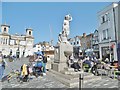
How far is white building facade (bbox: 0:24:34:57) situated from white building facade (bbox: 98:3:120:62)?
A: 3962cm

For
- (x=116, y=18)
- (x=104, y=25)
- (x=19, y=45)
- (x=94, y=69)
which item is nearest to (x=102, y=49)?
(x=104, y=25)

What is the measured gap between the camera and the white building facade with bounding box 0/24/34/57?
206ft

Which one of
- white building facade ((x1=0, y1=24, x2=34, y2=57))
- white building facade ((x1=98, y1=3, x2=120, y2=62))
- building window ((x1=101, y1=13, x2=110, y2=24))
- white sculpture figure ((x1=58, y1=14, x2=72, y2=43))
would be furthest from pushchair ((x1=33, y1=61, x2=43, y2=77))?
white building facade ((x1=0, y1=24, x2=34, y2=57))

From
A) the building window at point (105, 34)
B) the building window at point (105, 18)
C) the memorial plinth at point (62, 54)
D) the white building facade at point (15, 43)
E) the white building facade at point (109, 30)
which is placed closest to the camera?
the memorial plinth at point (62, 54)

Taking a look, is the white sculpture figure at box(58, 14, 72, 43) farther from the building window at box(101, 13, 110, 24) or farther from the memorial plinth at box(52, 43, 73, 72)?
the building window at box(101, 13, 110, 24)

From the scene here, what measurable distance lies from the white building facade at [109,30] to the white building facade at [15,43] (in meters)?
39.6

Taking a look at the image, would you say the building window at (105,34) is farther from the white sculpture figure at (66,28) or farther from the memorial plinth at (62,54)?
the memorial plinth at (62,54)

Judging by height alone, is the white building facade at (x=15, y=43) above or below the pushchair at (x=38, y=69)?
above

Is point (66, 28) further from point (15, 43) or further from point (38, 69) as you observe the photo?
point (15, 43)

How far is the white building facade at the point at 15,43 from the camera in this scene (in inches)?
2477

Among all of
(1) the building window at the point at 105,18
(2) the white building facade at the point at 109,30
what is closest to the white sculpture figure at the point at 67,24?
(2) the white building facade at the point at 109,30

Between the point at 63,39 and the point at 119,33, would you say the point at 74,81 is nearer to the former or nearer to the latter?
the point at 63,39

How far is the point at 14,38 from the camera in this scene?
6812 centimetres

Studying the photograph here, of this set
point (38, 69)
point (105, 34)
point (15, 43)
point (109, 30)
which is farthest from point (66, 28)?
point (15, 43)
